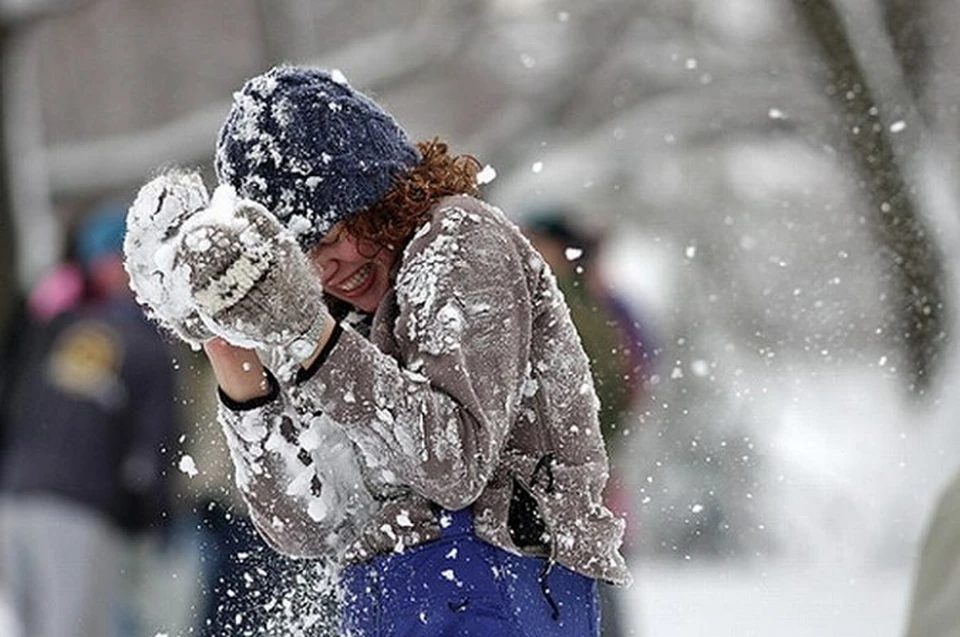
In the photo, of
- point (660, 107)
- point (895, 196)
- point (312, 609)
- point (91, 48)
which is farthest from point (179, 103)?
point (312, 609)

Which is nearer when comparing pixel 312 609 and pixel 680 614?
pixel 312 609

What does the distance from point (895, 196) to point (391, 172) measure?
6.53 m

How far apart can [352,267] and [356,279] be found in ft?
0.08

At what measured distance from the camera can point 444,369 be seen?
11.2 ft

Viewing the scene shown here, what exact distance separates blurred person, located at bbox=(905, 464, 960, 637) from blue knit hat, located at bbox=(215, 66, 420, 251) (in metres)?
1.62

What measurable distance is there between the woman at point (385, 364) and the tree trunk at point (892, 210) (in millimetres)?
5746

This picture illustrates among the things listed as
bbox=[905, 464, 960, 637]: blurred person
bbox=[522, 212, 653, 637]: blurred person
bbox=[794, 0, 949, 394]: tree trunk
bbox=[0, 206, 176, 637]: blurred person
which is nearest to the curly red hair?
bbox=[905, 464, 960, 637]: blurred person

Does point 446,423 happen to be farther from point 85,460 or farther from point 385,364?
point 85,460

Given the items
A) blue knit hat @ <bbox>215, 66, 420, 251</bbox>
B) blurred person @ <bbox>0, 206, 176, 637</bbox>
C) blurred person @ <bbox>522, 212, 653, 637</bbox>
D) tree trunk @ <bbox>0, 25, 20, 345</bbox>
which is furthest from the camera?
tree trunk @ <bbox>0, 25, 20, 345</bbox>

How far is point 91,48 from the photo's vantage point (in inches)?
1110

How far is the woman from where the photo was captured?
337 centimetres

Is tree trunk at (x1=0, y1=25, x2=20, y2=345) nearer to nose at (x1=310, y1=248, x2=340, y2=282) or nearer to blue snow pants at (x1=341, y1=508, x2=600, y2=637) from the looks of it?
nose at (x1=310, y1=248, x2=340, y2=282)

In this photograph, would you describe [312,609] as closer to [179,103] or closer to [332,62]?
[332,62]

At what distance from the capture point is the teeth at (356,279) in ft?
12.0
